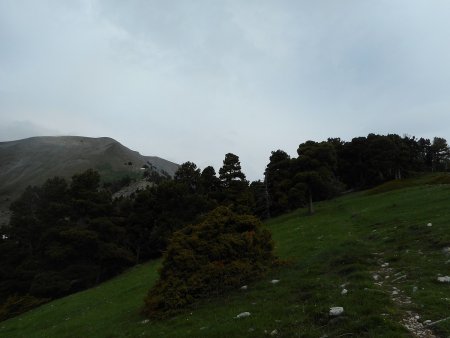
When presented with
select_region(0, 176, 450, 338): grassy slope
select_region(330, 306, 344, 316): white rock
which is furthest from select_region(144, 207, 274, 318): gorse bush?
select_region(330, 306, 344, 316): white rock

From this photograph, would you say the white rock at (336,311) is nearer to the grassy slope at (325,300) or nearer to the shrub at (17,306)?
the grassy slope at (325,300)

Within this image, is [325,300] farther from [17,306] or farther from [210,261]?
[17,306]

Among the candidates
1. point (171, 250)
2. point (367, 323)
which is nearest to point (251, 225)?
point (171, 250)

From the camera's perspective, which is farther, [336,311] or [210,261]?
[210,261]

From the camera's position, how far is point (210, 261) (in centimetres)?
1825

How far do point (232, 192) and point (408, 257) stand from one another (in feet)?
136

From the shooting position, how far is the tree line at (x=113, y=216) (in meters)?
50.6

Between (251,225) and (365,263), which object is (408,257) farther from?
(251,225)

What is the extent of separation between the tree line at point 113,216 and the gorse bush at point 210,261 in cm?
2397

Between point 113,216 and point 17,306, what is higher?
point 113,216

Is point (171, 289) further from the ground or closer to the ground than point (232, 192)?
closer to the ground

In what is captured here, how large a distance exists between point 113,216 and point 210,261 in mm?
42071

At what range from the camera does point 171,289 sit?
667 inches

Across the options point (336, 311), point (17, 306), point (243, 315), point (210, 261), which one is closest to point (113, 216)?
point (17, 306)
